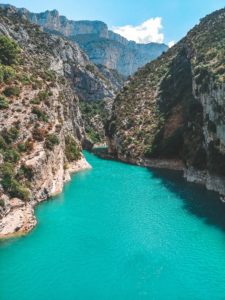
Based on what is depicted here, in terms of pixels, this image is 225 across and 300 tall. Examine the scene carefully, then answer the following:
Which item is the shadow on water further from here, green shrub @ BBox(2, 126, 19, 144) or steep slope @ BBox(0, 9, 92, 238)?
green shrub @ BBox(2, 126, 19, 144)

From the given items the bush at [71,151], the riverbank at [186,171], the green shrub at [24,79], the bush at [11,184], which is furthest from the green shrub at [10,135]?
the riverbank at [186,171]

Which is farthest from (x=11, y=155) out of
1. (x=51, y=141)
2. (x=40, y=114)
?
(x=40, y=114)

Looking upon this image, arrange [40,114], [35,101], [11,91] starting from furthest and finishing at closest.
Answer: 1. [35,101]
2. [40,114]
3. [11,91]

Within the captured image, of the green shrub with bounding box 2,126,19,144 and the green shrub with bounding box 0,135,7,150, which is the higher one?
the green shrub with bounding box 2,126,19,144

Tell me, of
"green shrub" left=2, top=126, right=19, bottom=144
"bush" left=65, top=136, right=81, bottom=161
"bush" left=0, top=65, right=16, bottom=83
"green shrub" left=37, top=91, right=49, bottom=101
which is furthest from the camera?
"bush" left=65, top=136, right=81, bottom=161

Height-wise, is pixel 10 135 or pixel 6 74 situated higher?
pixel 6 74

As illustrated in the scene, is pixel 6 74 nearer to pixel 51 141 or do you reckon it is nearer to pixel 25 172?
pixel 51 141

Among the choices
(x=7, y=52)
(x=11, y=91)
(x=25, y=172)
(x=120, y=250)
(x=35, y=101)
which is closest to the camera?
(x=120, y=250)

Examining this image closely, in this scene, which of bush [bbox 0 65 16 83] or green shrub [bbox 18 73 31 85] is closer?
bush [bbox 0 65 16 83]

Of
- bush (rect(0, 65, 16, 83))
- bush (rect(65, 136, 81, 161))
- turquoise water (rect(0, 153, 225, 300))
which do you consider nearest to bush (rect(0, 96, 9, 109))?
bush (rect(0, 65, 16, 83))
